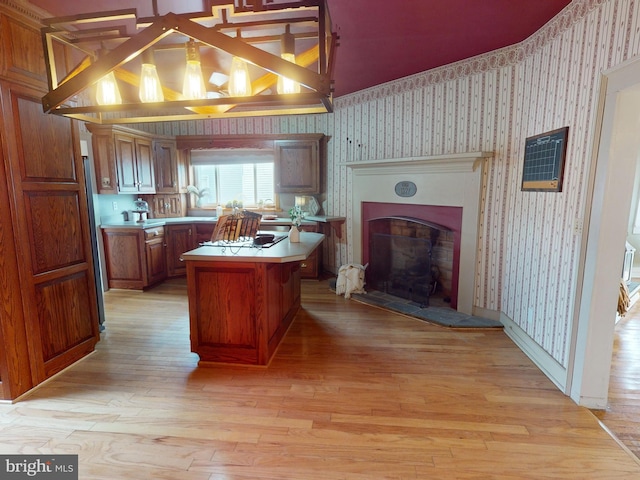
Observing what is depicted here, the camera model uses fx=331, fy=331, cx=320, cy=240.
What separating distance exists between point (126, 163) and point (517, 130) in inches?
180

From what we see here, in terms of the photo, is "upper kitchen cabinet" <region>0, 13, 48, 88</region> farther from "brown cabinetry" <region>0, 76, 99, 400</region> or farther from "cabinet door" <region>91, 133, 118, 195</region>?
"cabinet door" <region>91, 133, 118, 195</region>

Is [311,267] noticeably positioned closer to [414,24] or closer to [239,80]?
[414,24]

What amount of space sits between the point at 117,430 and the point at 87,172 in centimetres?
249

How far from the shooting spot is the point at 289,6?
1.44 meters

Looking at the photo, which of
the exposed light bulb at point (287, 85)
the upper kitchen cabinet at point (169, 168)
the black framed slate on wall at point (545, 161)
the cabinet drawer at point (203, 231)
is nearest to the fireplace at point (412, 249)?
the black framed slate on wall at point (545, 161)

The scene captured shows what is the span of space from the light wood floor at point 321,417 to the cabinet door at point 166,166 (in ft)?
8.94

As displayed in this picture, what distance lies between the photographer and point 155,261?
4586 mm

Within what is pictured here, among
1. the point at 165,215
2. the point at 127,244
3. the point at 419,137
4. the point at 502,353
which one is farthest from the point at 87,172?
the point at 502,353

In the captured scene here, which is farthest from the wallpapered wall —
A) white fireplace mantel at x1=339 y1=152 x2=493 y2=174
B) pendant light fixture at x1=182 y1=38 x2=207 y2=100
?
pendant light fixture at x1=182 y1=38 x2=207 y2=100

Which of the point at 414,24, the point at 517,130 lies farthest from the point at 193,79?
the point at 517,130

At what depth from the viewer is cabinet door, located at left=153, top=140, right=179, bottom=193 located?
195 inches

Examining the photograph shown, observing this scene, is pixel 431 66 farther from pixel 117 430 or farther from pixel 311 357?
pixel 117 430

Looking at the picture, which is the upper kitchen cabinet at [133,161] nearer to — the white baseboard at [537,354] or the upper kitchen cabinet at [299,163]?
the upper kitchen cabinet at [299,163]

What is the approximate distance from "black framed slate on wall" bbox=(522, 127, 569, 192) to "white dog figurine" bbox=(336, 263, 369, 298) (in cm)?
206
